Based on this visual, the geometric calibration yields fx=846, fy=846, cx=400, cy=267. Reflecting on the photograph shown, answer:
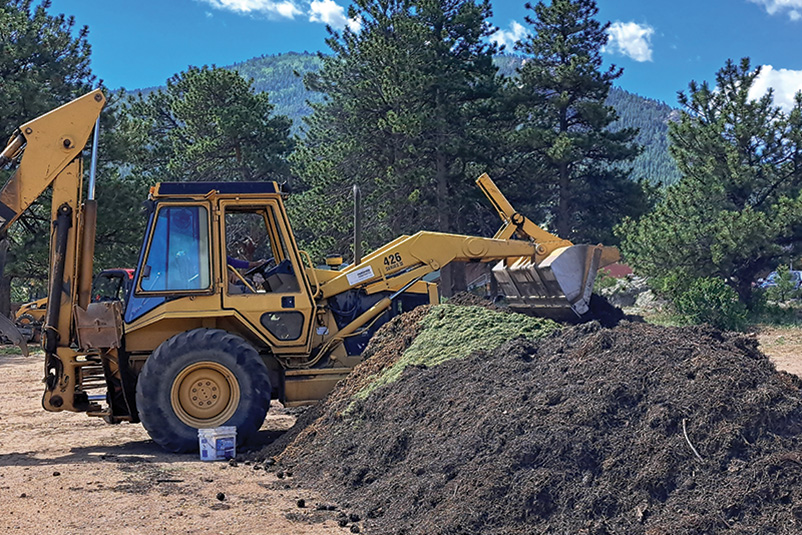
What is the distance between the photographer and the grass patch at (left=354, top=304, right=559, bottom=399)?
28.5 ft

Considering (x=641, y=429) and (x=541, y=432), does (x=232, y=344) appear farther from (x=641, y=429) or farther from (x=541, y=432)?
(x=641, y=429)

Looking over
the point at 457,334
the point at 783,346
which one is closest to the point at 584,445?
the point at 457,334

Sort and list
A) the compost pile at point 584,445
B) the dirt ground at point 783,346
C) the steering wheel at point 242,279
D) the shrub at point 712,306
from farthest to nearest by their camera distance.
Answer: the shrub at point 712,306 → the dirt ground at point 783,346 → the steering wheel at point 242,279 → the compost pile at point 584,445

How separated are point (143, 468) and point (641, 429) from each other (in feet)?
15.3

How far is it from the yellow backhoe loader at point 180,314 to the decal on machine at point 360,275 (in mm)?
14

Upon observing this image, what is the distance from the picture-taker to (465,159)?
27.0 metres

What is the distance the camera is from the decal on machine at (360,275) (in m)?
10.1

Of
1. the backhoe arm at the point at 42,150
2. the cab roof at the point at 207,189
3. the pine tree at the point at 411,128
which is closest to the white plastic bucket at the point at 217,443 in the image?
the cab roof at the point at 207,189

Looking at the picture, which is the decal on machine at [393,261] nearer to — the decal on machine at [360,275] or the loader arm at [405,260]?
the loader arm at [405,260]

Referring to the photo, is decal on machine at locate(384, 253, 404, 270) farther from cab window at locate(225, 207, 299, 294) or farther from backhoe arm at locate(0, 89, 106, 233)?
backhoe arm at locate(0, 89, 106, 233)

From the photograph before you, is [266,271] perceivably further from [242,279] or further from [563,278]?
[563,278]

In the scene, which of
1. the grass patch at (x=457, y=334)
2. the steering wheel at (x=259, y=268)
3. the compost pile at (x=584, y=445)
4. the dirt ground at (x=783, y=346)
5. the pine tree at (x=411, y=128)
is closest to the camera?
the compost pile at (x=584, y=445)

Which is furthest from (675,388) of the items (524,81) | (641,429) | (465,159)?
(524,81)

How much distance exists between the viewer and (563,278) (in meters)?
11.6
